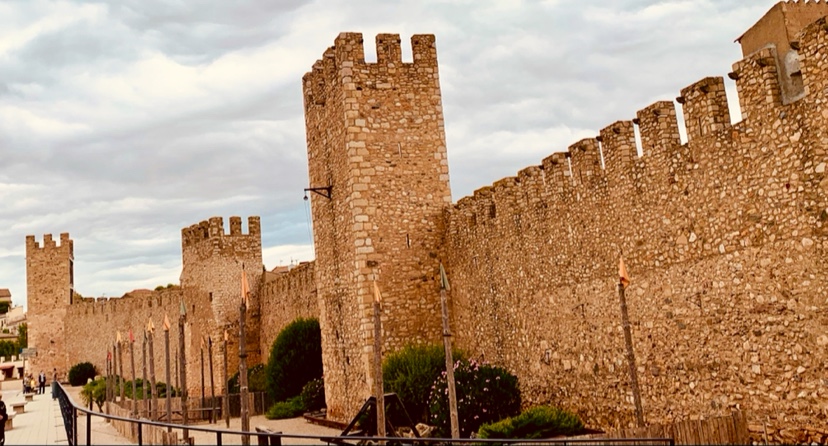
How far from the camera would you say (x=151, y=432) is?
432 inches

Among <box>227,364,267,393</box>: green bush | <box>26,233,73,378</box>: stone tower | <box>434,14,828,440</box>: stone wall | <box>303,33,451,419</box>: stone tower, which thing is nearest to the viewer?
<box>434,14,828,440</box>: stone wall

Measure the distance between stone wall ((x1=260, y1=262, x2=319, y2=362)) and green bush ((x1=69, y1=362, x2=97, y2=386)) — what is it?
1960 centimetres

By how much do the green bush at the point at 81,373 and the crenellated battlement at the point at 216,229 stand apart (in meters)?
18.6

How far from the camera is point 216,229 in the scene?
3058 centimetres

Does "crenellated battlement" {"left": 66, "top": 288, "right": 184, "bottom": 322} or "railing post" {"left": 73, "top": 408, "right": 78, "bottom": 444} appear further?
"crenellated battlement" {"left": 66, "top": 288, "right": 184, "bottom": 322}

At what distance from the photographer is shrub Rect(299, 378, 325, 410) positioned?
71.3 ft

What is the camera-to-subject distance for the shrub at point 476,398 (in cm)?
1391

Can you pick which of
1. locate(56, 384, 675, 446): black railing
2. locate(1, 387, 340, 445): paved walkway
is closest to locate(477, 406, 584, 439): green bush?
locate(56, 384, 675, 446): black railing

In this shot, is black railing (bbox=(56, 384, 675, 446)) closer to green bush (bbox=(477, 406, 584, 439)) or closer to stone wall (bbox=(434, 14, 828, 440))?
stone wall (bbox=(434, 14, 828, 440))

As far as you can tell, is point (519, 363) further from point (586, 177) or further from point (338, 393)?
point (338, 393)

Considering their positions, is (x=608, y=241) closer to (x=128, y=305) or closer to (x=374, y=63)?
(x=374, y=63)

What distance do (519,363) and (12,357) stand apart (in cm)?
7630

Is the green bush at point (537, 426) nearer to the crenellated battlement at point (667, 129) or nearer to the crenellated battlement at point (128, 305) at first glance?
the crenellated battlement at point (667, 129)

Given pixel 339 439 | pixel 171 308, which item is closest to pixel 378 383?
pixel 339 439
